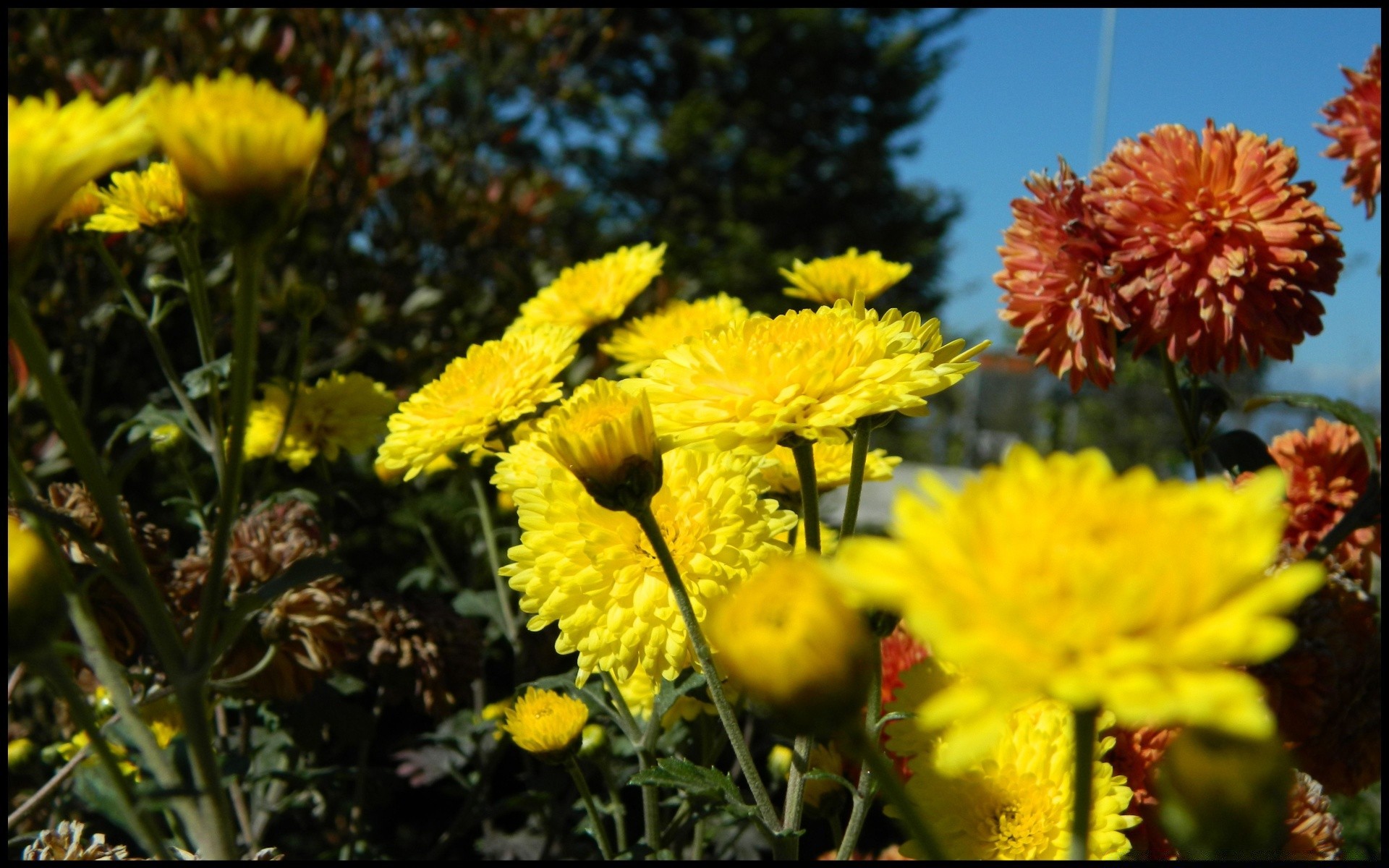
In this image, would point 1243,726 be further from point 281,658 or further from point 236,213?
point 281,658

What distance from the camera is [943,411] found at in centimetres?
1331

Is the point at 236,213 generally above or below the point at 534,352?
above

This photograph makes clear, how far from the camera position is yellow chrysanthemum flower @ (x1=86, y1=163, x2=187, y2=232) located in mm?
1064

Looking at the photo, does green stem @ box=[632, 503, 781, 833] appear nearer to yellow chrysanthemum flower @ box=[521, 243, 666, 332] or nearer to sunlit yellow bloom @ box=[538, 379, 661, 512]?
sunlit yellow bloom @ box=[538, 379, 661, 512]

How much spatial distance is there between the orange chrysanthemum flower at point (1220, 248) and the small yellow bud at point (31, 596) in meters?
0.96

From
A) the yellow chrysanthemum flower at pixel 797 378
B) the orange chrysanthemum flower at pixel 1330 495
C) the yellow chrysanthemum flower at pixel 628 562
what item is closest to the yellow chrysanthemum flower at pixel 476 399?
the yellow chrysanthemum flower at pixel 628 562

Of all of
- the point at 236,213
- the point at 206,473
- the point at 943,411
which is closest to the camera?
the point at 236,213

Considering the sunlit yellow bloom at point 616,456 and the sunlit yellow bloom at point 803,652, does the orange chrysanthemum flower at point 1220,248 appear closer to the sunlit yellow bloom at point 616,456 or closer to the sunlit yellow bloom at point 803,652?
the sunlit yellow bloom at point 616,456

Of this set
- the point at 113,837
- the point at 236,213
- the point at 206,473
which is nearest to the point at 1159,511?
the point at 236,213

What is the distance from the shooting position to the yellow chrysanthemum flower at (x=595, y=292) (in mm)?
1312

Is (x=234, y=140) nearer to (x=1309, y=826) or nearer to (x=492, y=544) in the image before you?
(x=492, y=544)

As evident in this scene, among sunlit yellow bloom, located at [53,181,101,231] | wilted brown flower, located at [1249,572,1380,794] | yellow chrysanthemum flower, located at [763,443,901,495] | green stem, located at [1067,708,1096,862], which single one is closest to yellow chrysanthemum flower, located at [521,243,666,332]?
yellow chrysanthemum flower, located at [763,443,901,495]

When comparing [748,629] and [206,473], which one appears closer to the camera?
[748,629]

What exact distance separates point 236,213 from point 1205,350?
3.01ft
